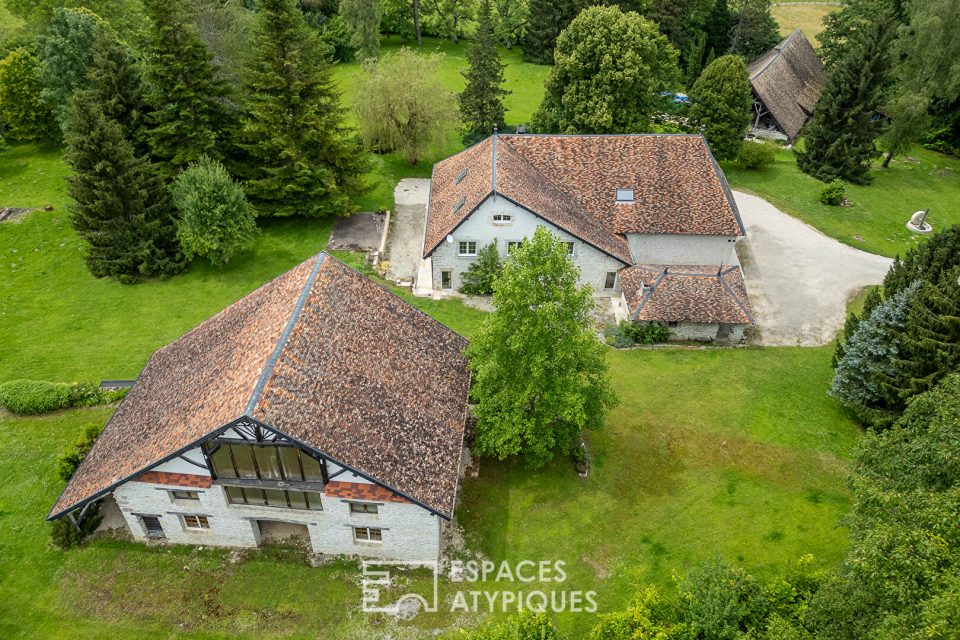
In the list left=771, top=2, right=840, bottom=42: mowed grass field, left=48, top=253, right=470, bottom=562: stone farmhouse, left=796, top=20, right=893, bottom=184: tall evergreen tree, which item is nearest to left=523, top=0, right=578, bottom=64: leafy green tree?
left=796, top=20, right=893, bottom=184: tall evergreen tree

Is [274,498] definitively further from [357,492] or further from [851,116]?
[851,116]

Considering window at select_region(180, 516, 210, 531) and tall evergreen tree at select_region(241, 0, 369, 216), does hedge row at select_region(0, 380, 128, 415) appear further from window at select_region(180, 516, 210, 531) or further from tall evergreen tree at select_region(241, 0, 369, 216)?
tall evergreen tree at select_region(241, 0, 369, 216)

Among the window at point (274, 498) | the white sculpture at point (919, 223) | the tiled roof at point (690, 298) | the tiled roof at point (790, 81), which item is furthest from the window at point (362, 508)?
the tiled roof at point (790, 81)

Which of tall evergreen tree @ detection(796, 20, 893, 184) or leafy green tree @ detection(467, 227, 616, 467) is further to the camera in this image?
tall evergreen tree @ detection(796, 20, 893, 184)

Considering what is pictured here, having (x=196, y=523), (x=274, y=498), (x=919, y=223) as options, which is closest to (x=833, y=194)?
(x=919, y=223)

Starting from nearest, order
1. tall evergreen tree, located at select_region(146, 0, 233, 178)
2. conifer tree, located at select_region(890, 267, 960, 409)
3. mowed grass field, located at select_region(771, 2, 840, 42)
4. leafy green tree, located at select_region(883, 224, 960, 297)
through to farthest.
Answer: conifer tree, located at select_region(890, 267, 960, 409) → leafy green tree, located at select_region(883, 224, 960, 297) → tall evergreen tree, located at select_region(146, 0, 233, 178) → mowed grass field, located at select_region(771, 2, 840, 42)

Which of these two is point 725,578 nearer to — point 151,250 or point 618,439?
point 618,439
